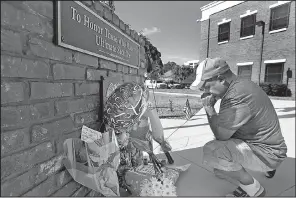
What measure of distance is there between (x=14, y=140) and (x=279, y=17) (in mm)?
15019

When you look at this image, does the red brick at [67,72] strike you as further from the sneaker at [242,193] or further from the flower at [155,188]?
the sneaker at [242,193]

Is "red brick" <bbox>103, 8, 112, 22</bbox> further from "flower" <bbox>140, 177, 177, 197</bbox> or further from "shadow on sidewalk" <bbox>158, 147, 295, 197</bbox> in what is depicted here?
"shadow on sidewalk" <bbox>158, 147, 295, 197</bbox>

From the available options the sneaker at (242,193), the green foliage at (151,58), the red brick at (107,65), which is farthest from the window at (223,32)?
the red brick at (107,65)

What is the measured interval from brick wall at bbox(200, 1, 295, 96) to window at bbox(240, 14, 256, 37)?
0.26 meters

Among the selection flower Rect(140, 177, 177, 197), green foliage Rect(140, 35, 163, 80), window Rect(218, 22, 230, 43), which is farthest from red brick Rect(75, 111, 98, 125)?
window Rect(218, 22, 230, 43)

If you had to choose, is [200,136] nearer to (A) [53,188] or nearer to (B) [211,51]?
(A) [53,188]

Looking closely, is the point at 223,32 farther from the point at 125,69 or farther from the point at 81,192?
the point at 81,192

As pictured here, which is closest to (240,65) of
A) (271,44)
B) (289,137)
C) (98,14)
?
(271,44)

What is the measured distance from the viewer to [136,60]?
239 cm

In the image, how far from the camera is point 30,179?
0.98m

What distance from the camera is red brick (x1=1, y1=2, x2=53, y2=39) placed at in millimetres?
798

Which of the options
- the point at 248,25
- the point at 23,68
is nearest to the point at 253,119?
the point at 23,68

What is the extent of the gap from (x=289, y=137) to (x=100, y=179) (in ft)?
12.8

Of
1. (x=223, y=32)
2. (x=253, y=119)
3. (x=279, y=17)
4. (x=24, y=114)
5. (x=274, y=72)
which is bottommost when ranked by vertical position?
(x=253, y=119)
